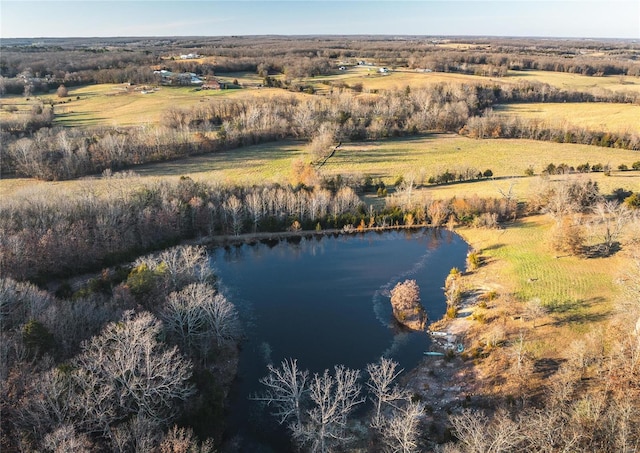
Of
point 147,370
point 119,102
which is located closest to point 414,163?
point 147,370

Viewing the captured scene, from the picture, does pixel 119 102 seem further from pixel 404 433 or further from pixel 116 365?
pixel 404 433

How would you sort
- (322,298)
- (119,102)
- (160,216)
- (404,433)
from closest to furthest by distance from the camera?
(404,433), (322,298), (160,216), (119,102)

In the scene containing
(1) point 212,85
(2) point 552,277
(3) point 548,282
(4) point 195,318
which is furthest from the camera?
(1) point 212,85

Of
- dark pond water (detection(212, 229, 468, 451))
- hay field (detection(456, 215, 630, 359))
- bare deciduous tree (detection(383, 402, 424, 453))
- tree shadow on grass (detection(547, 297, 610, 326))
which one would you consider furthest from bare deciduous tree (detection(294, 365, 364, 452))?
tree shadow on grass (detection(547, 297, 610, 326))

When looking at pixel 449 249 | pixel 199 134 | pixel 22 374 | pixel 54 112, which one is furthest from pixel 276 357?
pixel 54 112

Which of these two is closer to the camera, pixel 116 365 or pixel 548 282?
pixel 116 365

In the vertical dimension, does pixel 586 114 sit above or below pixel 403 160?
above

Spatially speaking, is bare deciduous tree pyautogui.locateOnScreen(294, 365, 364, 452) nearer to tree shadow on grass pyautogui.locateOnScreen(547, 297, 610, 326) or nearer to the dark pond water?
the dark pond water
